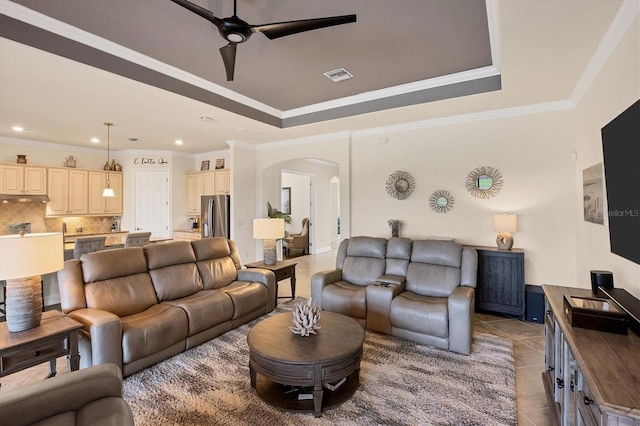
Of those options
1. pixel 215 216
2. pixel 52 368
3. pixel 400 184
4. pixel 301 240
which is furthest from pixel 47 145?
pixel 400 184

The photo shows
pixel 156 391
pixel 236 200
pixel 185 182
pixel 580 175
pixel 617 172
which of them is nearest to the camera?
pixel 617 172

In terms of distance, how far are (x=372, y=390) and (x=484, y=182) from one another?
3.40m

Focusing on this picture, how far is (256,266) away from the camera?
4555mm

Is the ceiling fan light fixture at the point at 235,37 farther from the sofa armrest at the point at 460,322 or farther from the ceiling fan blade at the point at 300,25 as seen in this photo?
the sofa armrest at the point at 460,322

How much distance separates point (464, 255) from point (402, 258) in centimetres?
72

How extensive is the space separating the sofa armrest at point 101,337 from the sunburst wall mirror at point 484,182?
15.0ft

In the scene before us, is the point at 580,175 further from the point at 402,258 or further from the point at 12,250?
the point at 12,250

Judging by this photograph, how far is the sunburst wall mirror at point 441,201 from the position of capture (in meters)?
4.78

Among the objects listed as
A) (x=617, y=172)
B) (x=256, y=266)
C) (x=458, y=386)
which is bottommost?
(x=458, y=386)

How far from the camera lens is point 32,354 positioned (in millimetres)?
2104

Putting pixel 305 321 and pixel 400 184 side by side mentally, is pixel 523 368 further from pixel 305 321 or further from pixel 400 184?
pixel 400 184

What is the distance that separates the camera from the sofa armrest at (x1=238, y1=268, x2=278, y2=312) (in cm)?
406

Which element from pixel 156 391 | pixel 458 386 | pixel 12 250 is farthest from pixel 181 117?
pixel 458 386

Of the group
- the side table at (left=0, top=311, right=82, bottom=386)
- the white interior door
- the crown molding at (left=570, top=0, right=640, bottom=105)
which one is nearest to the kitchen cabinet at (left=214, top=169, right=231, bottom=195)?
the white interior door
